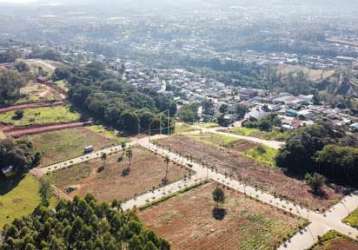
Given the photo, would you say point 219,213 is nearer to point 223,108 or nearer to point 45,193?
point 45,193

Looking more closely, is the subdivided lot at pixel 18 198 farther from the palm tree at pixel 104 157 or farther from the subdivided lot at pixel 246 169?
the subdivided lot at pixel 246 169

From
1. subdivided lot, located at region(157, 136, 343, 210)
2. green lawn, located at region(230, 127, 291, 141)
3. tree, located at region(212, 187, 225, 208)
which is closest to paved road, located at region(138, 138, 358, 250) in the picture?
subdivided lot, located at region(157, 136, 343, 210)

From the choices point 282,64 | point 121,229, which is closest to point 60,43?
point 282,64

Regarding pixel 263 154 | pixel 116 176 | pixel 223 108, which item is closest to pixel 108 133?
pixel 116 176

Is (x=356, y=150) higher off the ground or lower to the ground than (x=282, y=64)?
higher

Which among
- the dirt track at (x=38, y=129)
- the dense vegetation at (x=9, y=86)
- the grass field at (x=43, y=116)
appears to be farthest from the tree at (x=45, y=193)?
the dense vegetation at (x=9, y=86)

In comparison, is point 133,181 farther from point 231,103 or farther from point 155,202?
point 231,103

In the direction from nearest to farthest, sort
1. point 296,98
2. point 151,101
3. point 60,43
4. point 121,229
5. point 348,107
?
point 121,229 < point 151,101 < point 348,107 < point 296,98 < point 60,43
